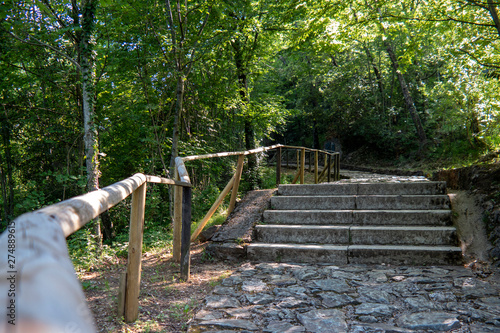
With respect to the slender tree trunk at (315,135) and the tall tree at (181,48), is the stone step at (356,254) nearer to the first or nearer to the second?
the tall tree at (181,48)

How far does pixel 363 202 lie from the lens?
5480mm

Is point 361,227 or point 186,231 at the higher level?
point 186,231

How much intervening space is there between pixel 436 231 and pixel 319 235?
4.90 ft

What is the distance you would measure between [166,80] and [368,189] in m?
4.86

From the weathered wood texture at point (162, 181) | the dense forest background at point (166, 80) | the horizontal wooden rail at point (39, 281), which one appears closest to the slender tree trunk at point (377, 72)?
the dense forest background at point (166, 80)

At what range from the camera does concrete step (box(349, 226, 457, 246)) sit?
4.41 meters

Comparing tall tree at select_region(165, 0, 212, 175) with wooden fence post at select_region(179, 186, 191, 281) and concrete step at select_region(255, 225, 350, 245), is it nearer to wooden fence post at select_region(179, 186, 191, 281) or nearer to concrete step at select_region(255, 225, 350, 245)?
concrete step at select_region(255, 225, 350, 245)

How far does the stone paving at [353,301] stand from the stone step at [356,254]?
0.61ft

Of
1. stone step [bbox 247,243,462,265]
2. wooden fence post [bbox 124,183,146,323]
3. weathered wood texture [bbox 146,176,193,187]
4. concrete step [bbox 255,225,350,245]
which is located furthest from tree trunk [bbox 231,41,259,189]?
wooden fence post [bbox 124,183,146,323]

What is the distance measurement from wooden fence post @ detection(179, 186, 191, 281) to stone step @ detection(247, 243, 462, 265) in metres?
1.20

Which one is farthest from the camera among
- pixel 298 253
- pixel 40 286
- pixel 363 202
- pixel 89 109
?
pixel 363 202

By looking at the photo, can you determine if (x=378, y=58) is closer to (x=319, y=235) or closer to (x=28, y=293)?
(x=319, y=235)

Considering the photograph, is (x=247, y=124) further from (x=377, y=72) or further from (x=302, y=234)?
(x=377, y=72)

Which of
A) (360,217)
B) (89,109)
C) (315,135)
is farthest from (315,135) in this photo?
(89,109)
